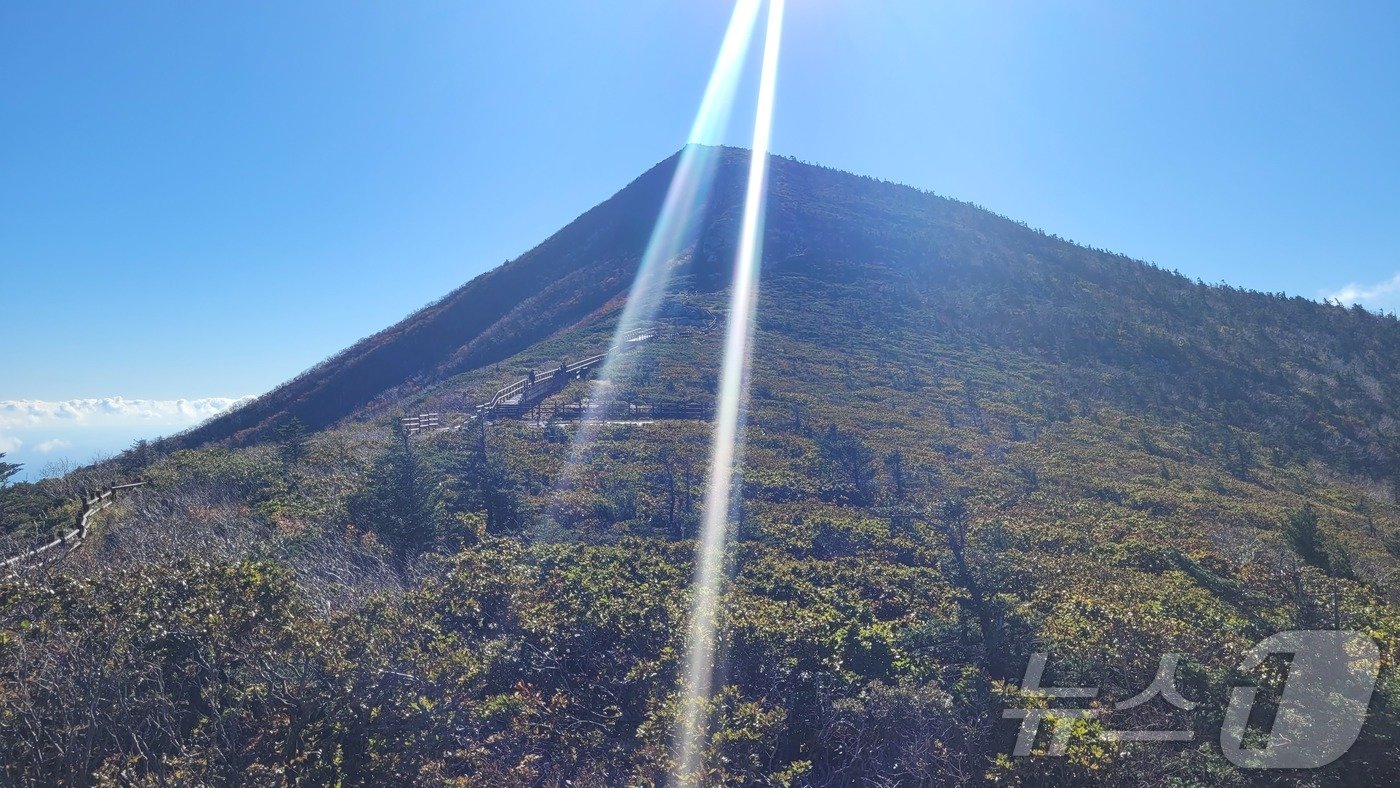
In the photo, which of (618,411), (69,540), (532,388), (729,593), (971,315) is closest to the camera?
(729,593)

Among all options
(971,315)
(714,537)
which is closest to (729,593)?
(714,537)

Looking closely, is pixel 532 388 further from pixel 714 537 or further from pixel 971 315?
pixel 971 315

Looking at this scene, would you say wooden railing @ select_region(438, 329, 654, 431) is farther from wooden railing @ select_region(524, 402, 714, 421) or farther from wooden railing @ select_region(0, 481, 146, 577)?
wooden railing @ select_region(0, 481, 146, 577)

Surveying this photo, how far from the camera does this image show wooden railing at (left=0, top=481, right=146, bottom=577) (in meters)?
8.80

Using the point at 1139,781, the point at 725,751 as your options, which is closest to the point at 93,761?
the point at 725,751

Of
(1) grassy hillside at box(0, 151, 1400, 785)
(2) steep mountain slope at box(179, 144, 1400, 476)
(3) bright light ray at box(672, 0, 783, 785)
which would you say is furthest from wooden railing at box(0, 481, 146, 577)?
(2) steep mountain slope at box(179, 144, 1400, 476)

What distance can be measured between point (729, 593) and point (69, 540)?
11.6 meters

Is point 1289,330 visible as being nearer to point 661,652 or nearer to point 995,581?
point 995,581

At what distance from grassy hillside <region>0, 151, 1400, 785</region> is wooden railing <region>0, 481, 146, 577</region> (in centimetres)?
45

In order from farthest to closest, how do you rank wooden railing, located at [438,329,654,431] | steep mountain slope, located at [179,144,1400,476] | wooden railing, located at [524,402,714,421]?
steep mountain slope, located at [179,144,1400,476], wooden railing, located at [438,329,654,431], wooden railing, located at [524,402,714,421]

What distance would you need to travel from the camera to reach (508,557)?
8742mm

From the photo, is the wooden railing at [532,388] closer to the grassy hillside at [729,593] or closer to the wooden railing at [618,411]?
the wooden railing at [618,411]

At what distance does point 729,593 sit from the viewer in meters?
8.65

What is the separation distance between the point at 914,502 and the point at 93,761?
14683 millimetres
